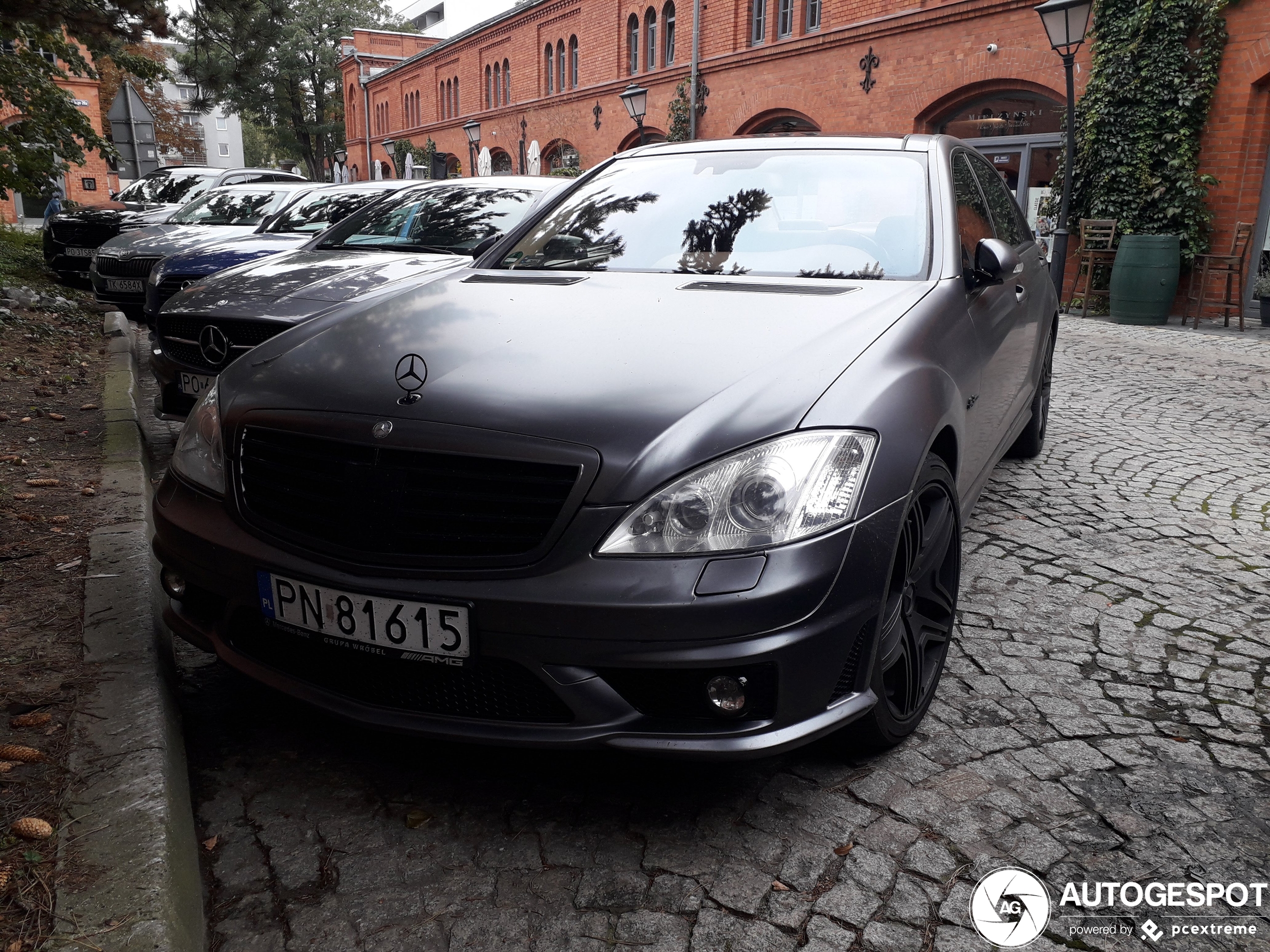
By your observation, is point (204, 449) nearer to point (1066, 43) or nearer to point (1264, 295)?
point (1066, 43)

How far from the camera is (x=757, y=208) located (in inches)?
132

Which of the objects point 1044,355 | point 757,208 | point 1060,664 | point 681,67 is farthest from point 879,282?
point 681,67

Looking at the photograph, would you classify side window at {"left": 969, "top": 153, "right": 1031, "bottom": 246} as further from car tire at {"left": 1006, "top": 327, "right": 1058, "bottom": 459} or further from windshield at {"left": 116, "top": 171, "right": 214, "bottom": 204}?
windshield at {"left": 116, "top": 171, "right": 214, "bottom": 204}

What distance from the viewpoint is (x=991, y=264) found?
315 centimetres

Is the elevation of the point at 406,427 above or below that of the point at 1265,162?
below

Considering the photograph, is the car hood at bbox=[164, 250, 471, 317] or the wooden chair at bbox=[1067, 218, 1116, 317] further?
the wooden chair at bbox=[1067, 218, 1116, 317]

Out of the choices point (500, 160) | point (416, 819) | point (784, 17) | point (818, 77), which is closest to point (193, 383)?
point (416, 819)

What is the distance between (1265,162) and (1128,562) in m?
11.4

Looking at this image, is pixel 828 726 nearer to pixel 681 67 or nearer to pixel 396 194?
pixel 396 194

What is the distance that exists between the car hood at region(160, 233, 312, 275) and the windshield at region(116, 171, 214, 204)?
21.3ft

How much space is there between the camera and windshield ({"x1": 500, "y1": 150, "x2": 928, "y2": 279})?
122 inches

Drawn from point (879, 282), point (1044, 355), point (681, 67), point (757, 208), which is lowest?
point (1044, 355)

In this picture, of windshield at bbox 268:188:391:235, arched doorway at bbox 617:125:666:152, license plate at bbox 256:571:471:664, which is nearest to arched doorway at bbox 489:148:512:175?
arched doorway at bbox 617:125:666:152

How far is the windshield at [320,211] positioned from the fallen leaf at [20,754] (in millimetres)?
6203
